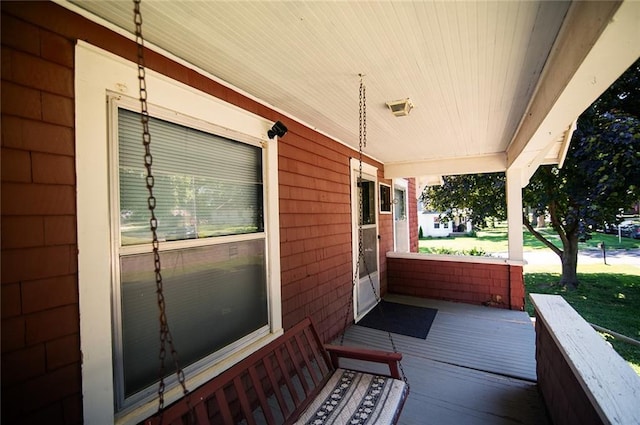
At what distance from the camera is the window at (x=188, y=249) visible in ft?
5.07

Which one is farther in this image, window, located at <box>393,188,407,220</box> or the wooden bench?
window, located at <box>393,188,407,220</box>

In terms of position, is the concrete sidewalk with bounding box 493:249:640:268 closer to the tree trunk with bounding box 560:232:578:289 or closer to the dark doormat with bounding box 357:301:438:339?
the tree trunk with bounding box 560:232:578:289

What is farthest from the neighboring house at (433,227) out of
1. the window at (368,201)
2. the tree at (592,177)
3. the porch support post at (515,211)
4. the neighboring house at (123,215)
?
the neighboring house at (123,215)

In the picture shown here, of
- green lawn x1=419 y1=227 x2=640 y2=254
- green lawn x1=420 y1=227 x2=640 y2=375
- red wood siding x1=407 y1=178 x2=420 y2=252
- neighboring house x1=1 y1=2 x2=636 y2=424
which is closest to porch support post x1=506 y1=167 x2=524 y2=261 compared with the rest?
green lawn x1=420 y1=227 x2=640 y2=375

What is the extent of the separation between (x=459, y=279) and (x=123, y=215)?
17.7 ft

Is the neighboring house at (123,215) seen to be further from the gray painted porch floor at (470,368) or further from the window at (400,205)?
the window at (400,205)

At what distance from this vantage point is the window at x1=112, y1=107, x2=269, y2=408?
1.54 meters

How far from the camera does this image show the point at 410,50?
1.74m

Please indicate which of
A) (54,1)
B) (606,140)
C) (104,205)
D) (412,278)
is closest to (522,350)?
(412,278)

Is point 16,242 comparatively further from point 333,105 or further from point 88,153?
point 333,105

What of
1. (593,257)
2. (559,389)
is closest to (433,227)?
(593,257)

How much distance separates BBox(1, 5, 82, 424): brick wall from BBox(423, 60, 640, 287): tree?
6.14 meters

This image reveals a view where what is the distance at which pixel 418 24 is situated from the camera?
149 centimetres

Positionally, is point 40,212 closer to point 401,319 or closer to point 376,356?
point 376,356
